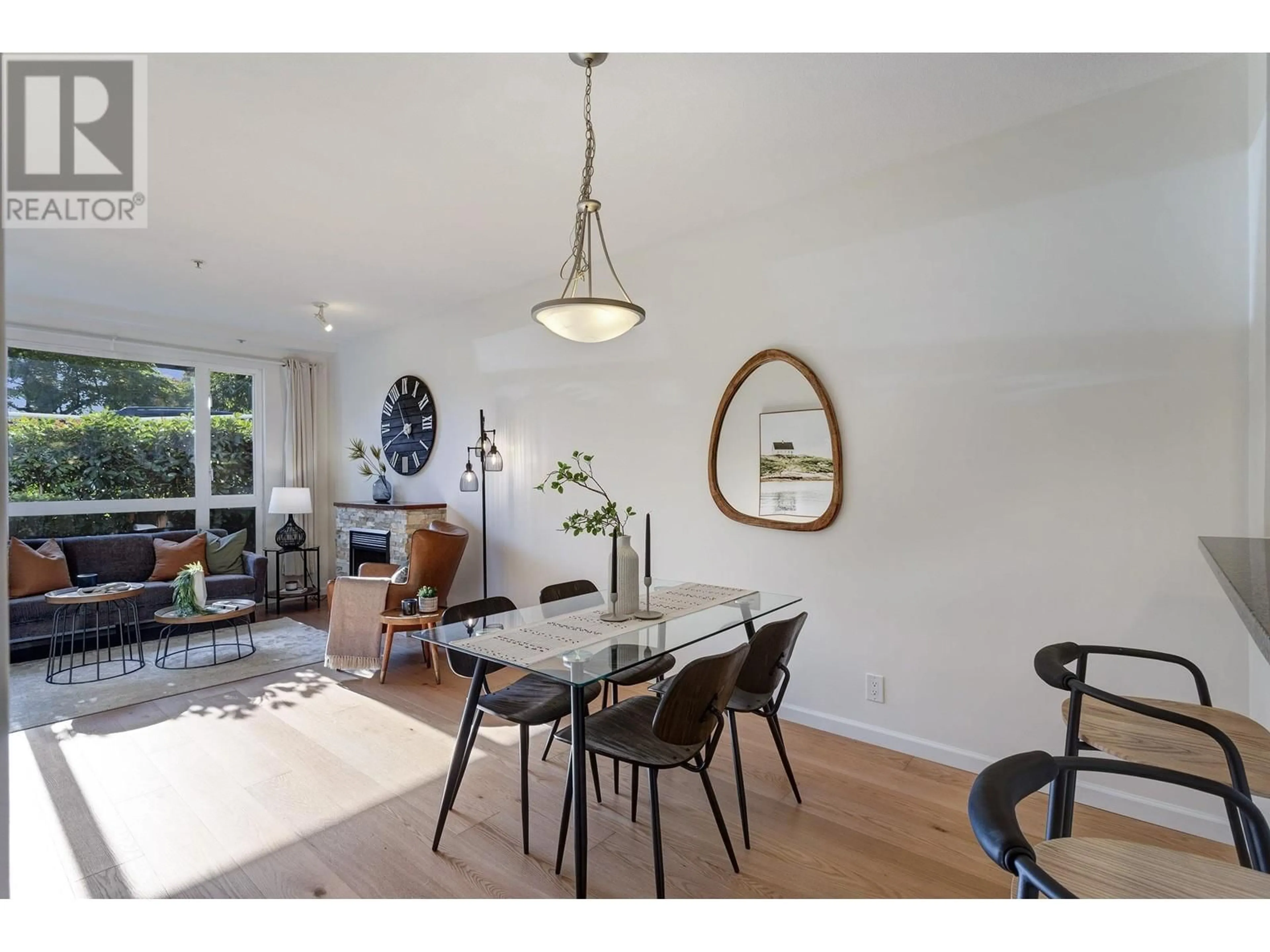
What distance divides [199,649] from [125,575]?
1114 millimetres

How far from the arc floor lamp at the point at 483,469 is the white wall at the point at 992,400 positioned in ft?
4.38

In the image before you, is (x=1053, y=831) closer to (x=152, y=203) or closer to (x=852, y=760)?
(x=852, y=760)

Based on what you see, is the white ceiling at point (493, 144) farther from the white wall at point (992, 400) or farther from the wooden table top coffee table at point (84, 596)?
the wooden table top coffee table at point (84, 596)

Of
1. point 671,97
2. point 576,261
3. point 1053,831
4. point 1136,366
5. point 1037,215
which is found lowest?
point 1053,831

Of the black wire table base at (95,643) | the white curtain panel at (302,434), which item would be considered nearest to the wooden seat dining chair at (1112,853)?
the black wire table base at (95,643)

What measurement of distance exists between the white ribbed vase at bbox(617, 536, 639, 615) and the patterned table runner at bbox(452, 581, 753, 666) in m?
0.09

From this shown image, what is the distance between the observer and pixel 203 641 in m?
4.65

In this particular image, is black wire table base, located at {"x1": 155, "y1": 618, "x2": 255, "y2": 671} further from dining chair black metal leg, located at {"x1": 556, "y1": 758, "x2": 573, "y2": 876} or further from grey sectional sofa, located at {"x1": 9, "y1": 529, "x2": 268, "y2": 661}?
dining chair black metal leg, located at {"x1": 556, "y1": 758, "x2": 573, "y2": 876}

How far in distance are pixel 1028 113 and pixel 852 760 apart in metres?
→ 2.74

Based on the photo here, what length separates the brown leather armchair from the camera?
4035mm

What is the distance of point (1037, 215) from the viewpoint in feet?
7.89

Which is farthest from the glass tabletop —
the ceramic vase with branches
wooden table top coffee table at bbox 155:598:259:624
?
wooden table top coffee table at bbox 155:598:259:624
